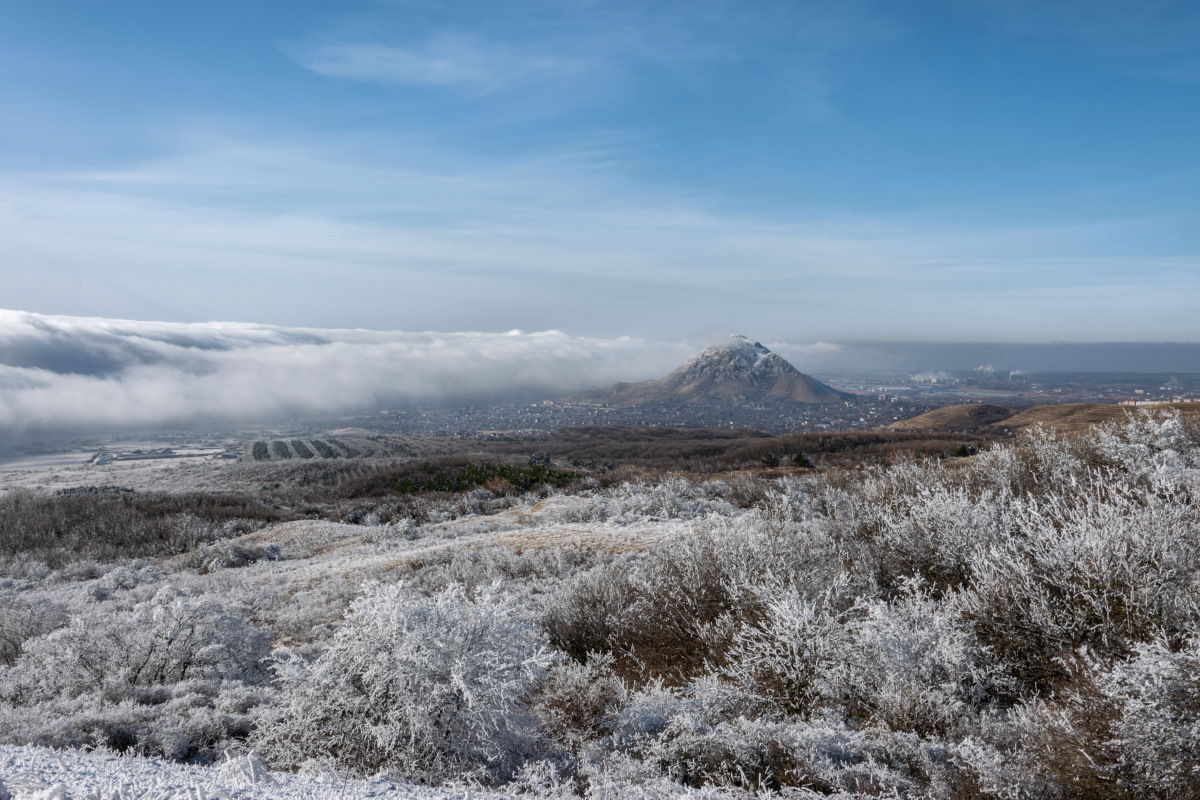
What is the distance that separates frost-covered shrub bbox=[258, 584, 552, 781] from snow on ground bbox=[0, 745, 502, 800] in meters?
0.60

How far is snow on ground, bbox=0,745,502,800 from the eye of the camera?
3209 mm

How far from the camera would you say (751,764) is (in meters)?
4.53

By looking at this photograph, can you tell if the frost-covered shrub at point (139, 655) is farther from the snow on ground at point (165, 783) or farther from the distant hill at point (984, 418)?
the distant hill at point (984, 418)

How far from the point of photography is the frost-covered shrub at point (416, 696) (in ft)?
15.1

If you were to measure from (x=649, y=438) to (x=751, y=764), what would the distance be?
79.4m

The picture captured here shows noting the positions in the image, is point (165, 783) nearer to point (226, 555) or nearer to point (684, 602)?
point (684, 602)

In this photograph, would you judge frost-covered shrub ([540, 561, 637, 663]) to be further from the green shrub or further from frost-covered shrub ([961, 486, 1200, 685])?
the green shrub

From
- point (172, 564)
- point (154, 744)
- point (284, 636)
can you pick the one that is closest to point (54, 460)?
point (172, 564)

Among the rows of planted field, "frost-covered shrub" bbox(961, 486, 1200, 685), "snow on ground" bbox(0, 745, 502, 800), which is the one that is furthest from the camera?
the rows of planted field

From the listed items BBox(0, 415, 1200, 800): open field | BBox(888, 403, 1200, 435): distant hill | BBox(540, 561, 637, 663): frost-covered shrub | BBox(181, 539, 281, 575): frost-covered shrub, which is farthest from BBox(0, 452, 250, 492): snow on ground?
BBox(888, 403, 1200, 435): distant hill

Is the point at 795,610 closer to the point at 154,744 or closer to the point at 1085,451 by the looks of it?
the point at 154,744

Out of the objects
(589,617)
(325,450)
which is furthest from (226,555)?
(325,450)

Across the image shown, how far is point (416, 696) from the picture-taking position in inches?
187

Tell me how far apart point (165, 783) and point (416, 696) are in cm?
175
